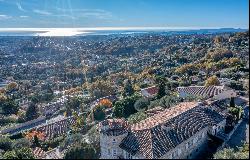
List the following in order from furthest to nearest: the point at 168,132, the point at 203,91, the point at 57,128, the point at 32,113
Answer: the point at 32,113, the point at 203,91, the point at 57,128, the point at 168,132

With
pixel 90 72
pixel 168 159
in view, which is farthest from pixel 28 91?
pixel 168 159

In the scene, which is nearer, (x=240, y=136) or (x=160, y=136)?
(x=160, y=136)

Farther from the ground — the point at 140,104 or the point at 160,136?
the point at 160,136

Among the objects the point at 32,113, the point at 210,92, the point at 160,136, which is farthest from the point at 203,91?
the point at 32,113

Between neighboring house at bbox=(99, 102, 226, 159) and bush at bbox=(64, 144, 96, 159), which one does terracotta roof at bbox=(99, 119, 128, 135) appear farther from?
bush at bbox=(64, 144, 96, 159)

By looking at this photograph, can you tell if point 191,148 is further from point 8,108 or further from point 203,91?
point 8,108

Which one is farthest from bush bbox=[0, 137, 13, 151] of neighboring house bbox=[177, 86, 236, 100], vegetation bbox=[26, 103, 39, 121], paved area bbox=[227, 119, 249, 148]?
vegetation bbox=[26, 103, 39, 121]

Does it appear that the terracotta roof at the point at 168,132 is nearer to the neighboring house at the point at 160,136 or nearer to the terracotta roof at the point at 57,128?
the neighboring house at the point at 160,136
